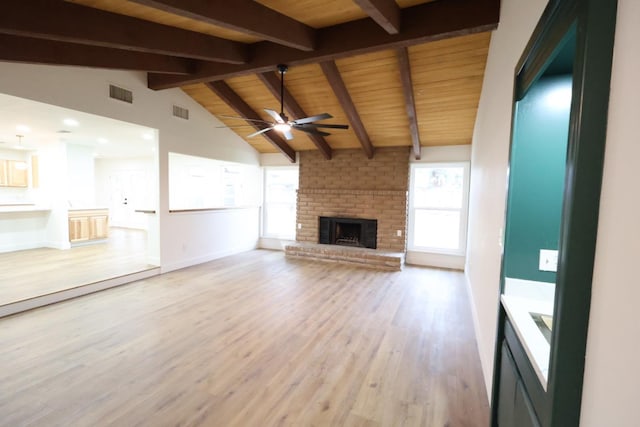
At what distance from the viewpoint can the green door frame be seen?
75 centimetres

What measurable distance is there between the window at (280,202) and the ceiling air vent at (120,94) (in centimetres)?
365

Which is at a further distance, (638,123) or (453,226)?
(453,226)

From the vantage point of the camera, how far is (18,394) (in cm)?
211

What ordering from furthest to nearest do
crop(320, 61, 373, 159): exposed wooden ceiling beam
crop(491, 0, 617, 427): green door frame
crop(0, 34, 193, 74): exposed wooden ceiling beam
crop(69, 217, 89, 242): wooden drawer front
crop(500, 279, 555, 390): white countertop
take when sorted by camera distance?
crop(69, 217, 89, 242): wooden drawer front < crop(320, 61, 373, 159): exposed wooden ceiling beam < crop(0, 34, 193, 74): exposed wooden ceiling beam < crop(500, 279, 555, 390): white countertop < crop(491, 0, 617, 427): green door frame

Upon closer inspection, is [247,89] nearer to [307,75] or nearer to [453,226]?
[307,75]

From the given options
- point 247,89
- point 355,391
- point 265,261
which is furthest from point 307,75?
point 355,391

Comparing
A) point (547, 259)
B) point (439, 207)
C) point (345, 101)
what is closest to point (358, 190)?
point (439, 207)

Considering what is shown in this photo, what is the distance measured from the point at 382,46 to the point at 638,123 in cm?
305

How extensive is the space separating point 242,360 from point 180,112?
4532 mm

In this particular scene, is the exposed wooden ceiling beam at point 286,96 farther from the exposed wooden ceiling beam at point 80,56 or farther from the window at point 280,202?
the window at point 280,202

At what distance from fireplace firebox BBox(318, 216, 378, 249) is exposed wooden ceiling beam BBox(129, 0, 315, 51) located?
402 centimetres

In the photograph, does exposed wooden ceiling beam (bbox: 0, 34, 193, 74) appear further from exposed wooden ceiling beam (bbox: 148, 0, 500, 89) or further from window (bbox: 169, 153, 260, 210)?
window (bbox: 169, 153, 260, 210)

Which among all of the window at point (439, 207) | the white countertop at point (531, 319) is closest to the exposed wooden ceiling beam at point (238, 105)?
the window at point (439, 207)


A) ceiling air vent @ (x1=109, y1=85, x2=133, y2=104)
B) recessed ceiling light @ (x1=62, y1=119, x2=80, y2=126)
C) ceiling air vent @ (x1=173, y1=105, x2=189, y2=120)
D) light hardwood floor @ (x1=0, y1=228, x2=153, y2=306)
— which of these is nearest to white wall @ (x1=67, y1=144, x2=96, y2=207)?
light hardwood floor @ (x1=0, y1=228, x2=153, y2=306)
